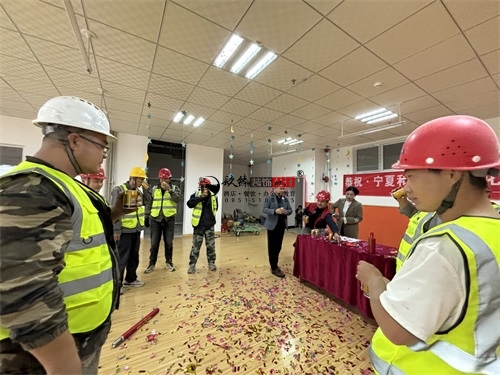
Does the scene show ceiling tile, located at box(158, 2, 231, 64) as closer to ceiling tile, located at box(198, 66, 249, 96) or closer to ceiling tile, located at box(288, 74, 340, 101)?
ceiling tile, located at box(198, 66, 249, 96)

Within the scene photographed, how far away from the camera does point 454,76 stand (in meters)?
2.63

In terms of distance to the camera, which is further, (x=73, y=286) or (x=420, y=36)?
(x=420, y=36)

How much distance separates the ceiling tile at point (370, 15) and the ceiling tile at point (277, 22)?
0.22 m

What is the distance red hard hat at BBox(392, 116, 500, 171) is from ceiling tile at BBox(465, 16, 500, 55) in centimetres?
224

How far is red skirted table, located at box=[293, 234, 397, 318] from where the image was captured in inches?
88.4

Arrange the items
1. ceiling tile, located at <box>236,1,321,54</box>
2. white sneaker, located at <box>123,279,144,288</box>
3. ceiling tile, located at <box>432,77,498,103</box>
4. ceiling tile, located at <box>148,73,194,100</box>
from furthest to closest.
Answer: white sneaker, located at <box>123,279,144,288</box> → ceiling tile, located at <box>148,73,194,100</box> → ceiling tile, located at <box>432,77,498,103</box> → ceiling tile, located at <box>236,1,321,54</box>

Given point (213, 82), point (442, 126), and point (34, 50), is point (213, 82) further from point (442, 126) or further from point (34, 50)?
point (442, 126)

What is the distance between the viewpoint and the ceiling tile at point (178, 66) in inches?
93.2

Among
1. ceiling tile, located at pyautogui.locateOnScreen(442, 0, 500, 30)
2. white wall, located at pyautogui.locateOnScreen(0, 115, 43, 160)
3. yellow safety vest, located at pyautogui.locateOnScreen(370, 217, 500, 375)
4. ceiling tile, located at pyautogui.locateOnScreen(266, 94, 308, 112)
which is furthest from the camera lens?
white wall, located at pyautogui.locateOnScreen(0, 115, 43, 160)

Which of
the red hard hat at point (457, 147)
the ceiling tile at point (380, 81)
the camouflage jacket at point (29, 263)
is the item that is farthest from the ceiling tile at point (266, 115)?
the camouflage jacket at point (29, 263)

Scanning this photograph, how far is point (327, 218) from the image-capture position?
3.32 meters

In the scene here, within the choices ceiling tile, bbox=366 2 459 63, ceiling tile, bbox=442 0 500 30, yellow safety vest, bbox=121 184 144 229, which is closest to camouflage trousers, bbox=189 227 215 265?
yellow safety vest, bbox=121 184 144 229

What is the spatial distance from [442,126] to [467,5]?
2.01 meters

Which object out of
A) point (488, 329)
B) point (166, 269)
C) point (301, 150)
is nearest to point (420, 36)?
point (488, 329)
